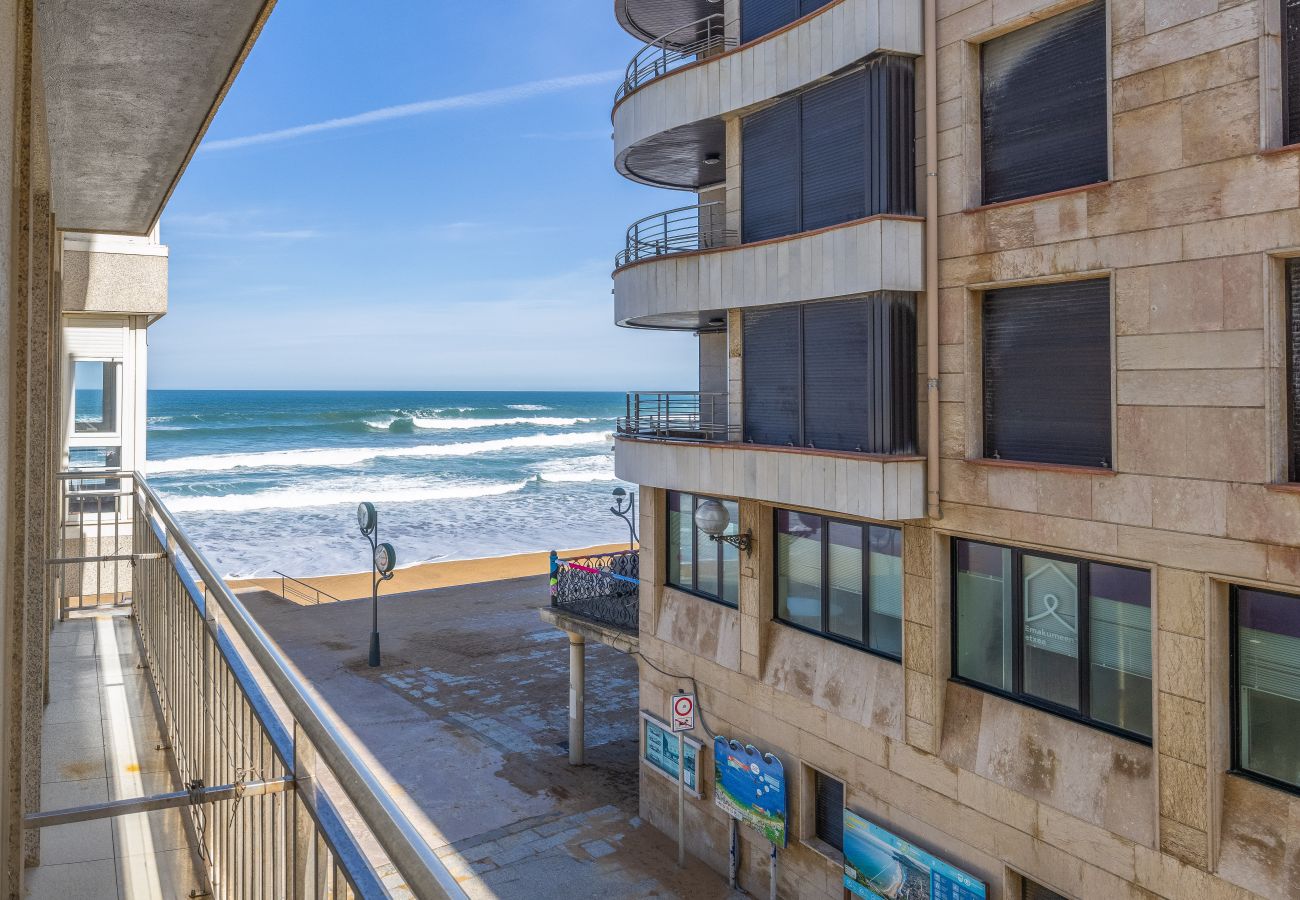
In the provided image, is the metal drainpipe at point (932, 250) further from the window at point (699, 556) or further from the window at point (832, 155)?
the window at point (699, 556)

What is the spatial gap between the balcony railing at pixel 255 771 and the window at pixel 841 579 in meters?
7.79

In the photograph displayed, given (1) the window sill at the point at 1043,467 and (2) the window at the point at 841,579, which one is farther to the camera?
(2) the window at the point at 841,579

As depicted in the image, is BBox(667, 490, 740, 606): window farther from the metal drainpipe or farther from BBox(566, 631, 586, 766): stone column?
the metal drainpipe

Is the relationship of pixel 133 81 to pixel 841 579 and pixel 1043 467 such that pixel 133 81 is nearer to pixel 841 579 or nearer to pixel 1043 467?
pixel 1043 467

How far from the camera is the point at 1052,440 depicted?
31.0 feet

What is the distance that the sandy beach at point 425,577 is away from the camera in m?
36.7

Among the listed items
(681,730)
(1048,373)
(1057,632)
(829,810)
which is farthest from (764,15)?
(829,810)

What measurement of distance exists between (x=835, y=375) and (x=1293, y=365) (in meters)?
5.06

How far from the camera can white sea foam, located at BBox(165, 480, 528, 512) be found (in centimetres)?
5891

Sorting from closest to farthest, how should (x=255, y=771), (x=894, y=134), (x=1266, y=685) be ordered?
(x=255, y=771)
(x=1266, y=685)
(x=894, y=134)

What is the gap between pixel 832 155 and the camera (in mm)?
11711

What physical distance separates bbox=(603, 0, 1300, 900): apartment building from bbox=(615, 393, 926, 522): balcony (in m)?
0.05

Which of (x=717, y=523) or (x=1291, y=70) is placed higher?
(x=1291, y=70)

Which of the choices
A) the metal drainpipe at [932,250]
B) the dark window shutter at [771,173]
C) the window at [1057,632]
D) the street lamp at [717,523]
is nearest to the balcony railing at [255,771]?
the window at [1057,632]
